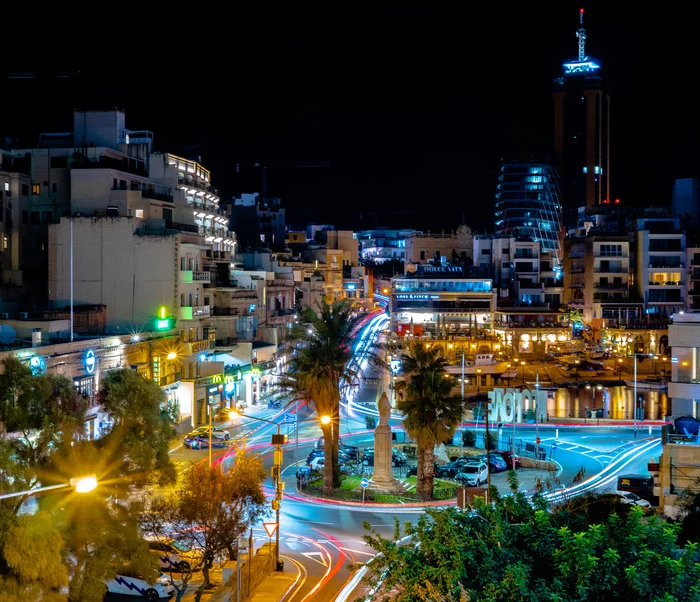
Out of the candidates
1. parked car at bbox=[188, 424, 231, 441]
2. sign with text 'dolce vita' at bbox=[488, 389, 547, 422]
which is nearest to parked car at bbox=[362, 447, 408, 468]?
parked car at bbox=[188, 424, 231, 441]

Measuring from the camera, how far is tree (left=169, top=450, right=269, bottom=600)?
84.7 feet

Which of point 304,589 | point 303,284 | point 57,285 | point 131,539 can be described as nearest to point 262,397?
point 57,285

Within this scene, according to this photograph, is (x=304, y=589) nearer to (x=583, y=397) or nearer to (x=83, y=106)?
(x=83, y=106)

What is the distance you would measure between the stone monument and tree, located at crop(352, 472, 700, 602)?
23324 mm

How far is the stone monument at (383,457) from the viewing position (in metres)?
38.4

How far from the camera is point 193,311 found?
61562 millimetres

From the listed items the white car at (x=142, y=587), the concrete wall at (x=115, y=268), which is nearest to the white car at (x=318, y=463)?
the white car at (x=142, y=587)

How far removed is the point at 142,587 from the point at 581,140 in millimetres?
147193

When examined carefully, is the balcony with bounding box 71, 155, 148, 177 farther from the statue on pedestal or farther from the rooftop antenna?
the rooftop antenna

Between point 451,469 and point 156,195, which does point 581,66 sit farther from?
point 451,469

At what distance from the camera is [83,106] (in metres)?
70.6

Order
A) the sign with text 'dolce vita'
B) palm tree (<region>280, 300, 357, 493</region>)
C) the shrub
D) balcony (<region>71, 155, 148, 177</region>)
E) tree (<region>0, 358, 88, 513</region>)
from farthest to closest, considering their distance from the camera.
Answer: balcony (<region>71, 155, 148, 177</region>), the sign with text 'dolce vita', the shrub, palm tree (<region>280, 300, 357, 493</region>), tree (<region>0, 358, 88, 513</region>)

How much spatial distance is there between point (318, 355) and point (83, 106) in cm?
4081

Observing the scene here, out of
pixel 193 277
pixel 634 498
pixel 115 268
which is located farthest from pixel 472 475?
pixel 115 268
